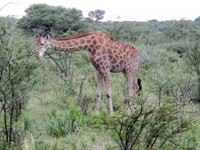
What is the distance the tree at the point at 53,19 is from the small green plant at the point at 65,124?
14.2m

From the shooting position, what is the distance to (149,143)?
5.05 metres

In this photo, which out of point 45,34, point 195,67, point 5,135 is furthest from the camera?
point 195,67

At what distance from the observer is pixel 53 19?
2433 centimetres

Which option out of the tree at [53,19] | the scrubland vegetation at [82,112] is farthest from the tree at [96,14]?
the scrubland vegetation at [82,112]

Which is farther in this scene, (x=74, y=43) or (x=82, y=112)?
(x=74, y=43)

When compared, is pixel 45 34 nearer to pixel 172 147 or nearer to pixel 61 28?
pixel 172 147

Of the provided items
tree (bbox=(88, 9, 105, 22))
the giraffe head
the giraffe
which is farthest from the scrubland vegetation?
tree (bbox=(88, 9, 105, 22))

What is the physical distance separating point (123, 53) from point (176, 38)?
50.2 feet

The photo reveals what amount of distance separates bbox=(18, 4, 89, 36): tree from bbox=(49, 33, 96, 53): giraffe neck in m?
12.7

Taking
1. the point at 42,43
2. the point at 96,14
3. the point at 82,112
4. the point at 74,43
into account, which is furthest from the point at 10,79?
the point at 96,14

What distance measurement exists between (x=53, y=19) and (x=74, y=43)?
1609 centimetres

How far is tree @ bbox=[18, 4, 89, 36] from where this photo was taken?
2294 cm

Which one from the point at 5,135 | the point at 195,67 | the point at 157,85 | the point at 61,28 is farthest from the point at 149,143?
the point at 61,28

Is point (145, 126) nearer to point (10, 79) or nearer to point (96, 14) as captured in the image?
point (10, 79)
